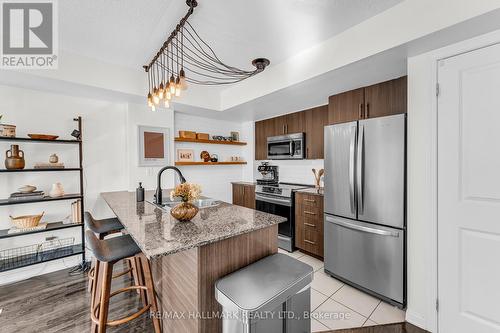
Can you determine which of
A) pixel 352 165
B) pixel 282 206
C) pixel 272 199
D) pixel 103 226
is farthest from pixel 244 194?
pixel 103 226

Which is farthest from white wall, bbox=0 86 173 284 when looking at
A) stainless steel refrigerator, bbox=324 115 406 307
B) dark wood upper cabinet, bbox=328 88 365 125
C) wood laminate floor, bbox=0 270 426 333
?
stainless steel refrigerator, bbox=324 115 406 307

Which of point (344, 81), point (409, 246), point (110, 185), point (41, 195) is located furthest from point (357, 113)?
point (41, 195)

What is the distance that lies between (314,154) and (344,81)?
138cm

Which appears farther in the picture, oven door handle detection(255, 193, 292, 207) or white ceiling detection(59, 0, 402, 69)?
oven door handle detection(255, 193, 292, 207)

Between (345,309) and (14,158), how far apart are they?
3.85 metres

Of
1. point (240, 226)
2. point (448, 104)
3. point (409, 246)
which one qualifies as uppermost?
point (448, 104)

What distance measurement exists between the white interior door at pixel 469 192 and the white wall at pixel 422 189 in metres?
0.05

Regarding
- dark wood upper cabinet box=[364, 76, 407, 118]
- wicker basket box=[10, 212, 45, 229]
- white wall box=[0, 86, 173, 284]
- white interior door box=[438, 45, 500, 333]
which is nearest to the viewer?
white interior door box=[438, 45, 500, 333]

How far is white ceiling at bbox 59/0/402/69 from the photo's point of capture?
5.53ft

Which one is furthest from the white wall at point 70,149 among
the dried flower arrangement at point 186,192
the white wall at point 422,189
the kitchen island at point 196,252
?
the white wall at point 422,189

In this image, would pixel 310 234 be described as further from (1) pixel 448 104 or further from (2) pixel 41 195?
(2) pixel 41 195

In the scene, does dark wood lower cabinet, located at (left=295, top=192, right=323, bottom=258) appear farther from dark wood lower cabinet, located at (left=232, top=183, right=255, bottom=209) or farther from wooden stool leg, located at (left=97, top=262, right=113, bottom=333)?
wooden stool leg, located at (left=97, top=262, right=113, bottom=333)

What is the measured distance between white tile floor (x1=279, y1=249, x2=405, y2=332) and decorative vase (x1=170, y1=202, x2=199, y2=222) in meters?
1.43

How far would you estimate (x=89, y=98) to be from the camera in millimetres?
3051
